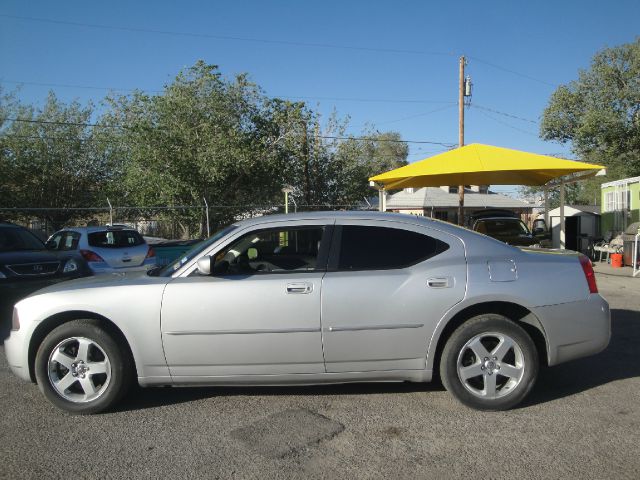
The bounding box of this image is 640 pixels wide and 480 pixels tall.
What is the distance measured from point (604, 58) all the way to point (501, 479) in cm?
2150

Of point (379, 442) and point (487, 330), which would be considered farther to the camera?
point (487, 330)

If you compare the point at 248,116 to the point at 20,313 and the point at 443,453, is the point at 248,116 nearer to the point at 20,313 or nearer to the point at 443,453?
the point at 20,313

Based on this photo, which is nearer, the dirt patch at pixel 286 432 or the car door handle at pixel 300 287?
the dirt patch at pixel 286 432

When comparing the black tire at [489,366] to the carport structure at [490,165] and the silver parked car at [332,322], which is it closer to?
the silver parked car at [332,322]

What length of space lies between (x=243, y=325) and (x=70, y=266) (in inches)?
191

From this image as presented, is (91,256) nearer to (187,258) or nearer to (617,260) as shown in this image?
(187,258)

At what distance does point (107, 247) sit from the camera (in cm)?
1009

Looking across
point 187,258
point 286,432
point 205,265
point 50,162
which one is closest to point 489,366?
point 286,432

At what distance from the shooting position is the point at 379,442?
3.56 meters

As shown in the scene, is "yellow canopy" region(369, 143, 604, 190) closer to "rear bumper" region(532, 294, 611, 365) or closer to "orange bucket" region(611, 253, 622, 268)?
"orange bucket" region(611, 253, 622, 268)

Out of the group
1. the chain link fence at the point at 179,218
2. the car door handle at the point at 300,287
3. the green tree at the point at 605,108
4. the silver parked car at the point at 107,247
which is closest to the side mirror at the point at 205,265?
the car door handle at the point at 300,287

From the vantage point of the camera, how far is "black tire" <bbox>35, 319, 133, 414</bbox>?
406 centimetres

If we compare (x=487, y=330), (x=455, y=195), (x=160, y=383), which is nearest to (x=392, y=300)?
(x=487, y=330)

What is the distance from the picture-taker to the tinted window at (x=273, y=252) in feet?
13.9
